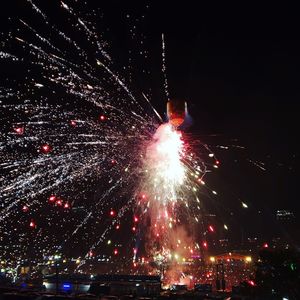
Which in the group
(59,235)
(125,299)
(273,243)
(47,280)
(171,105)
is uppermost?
(273,243)

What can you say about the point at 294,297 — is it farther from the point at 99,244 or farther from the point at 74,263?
the point at 99,244

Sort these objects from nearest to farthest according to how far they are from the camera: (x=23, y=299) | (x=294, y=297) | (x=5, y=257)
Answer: (x=23, y=299) < (x=294, y=297) < (x=5, y=257)

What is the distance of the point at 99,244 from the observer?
93688mm

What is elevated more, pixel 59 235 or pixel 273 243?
pixel 273 243

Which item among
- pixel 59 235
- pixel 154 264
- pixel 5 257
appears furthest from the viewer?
pixel 154 264

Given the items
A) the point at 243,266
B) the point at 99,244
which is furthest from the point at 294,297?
the point at 243,266

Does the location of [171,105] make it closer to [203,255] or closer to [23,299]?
[23,299]

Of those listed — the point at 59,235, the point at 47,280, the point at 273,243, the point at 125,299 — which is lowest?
the point at 125,299

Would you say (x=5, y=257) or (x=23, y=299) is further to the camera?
(x=5, y=257)

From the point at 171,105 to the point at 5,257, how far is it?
192 ft

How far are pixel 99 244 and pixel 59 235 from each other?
23.7 meters

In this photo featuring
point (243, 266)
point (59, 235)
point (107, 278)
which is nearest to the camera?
point (107, 278)

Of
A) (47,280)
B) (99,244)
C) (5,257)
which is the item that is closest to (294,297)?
Result: (47,280)

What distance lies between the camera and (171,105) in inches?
684
